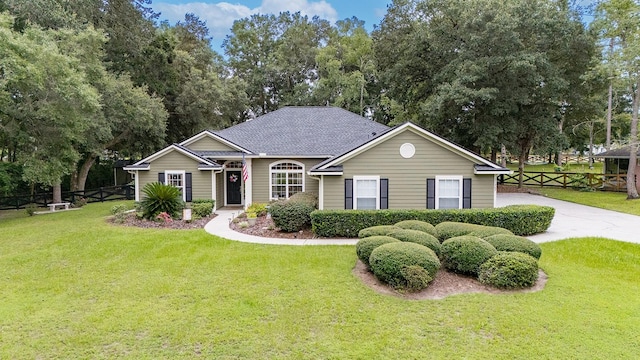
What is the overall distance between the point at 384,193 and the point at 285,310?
755cm

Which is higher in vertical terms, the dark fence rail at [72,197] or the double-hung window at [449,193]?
the double-hung window at [449,193]

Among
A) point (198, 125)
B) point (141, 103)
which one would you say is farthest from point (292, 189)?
point (198, 125)

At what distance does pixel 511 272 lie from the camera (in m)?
6.94

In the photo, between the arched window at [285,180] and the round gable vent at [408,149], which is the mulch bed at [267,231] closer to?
the arched window at [285,180]

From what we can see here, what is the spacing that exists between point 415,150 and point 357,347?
8.95m

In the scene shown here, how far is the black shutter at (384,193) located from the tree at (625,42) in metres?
15.6

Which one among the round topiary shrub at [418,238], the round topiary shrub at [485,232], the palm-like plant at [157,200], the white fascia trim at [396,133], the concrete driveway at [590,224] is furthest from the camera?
the palm-like plant at [157,200]

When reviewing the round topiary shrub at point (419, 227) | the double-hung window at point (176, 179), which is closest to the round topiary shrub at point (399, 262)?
the round topiary shrub at point (419, 227)

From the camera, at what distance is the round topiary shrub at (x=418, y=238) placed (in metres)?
8.05

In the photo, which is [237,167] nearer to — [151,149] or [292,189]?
[292,189]

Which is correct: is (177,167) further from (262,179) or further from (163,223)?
(262,179)

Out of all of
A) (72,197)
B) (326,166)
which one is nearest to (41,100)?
(72,197)

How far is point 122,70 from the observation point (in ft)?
82.5

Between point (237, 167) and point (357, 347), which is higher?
point (237, 167)
